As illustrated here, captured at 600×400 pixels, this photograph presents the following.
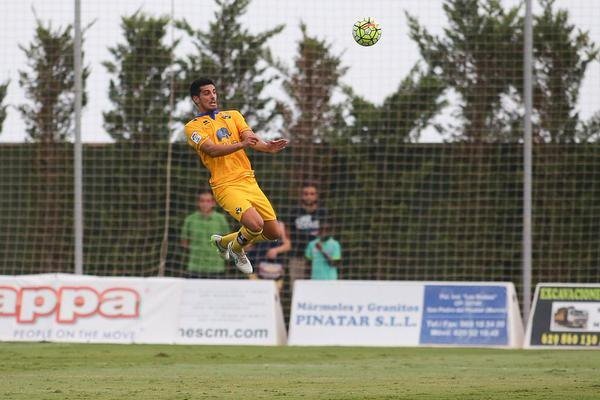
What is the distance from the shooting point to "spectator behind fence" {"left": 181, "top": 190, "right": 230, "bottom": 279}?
71.2ft

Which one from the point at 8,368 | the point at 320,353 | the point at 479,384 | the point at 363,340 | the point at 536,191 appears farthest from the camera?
the point at 536,191

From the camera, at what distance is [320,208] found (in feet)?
73.5

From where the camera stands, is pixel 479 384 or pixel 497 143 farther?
pixel 497 143

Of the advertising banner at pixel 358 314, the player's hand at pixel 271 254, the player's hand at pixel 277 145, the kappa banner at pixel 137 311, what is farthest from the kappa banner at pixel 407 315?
the player's hand at pixel 277 145

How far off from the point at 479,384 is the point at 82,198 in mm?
10495

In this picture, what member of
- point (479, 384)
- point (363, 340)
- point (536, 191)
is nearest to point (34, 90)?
point (363, 340)

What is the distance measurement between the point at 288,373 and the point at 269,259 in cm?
660

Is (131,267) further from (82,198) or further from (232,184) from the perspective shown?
(232,184)

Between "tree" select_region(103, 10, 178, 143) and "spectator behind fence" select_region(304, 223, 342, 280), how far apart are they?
12.7 feet

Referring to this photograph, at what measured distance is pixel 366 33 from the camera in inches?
583

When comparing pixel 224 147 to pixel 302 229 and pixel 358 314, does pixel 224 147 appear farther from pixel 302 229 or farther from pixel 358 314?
pixel 302 229

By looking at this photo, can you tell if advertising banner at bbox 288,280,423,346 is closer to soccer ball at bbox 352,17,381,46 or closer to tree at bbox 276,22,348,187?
tree at bbox 276,22,348,187

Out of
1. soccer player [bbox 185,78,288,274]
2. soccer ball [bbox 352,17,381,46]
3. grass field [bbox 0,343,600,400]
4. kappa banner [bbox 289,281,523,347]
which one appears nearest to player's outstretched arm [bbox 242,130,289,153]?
soccer player [bbox 185,78,288,274]

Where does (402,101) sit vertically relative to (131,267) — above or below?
above
